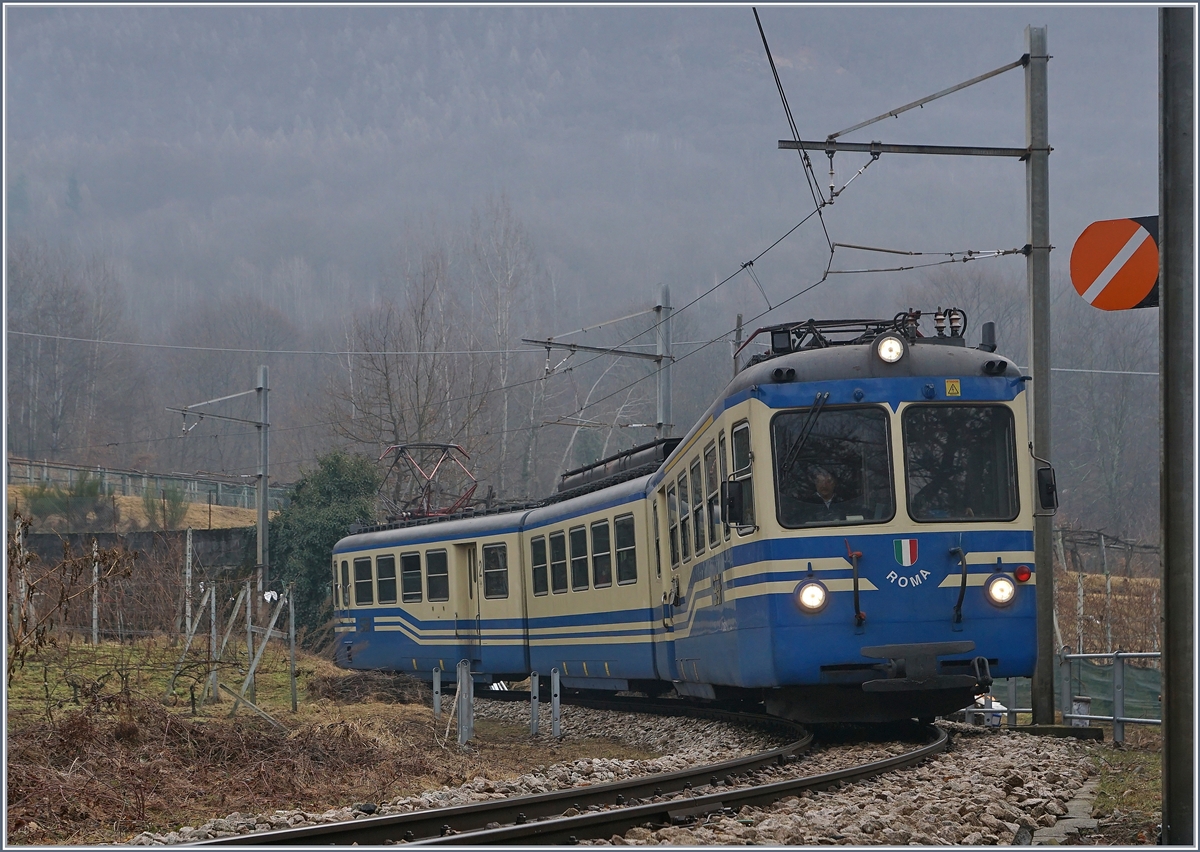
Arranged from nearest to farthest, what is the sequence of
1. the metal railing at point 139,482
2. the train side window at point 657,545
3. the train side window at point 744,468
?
the train side window at point 744,468 < the train side window at point 657,545 < the metal railing at point 139,482

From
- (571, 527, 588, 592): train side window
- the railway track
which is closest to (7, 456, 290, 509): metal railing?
(571, 527, 588, 592): train side window

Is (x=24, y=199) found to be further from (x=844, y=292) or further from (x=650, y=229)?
(x=844, y=292)

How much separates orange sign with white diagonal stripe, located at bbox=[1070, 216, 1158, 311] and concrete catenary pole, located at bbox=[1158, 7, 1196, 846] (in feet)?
4.45

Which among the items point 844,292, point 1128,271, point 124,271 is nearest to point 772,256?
point 844,292

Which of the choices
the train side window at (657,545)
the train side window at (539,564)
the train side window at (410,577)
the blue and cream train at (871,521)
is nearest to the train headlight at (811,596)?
the blue and cream train at (871,521)

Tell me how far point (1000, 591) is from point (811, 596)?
1476 millimetres

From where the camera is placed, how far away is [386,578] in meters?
22.7

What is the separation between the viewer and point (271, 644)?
29344mm

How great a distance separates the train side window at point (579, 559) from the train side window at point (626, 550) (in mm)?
1149

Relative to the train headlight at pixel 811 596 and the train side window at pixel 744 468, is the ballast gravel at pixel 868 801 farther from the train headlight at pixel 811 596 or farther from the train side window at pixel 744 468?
the train side window at pixel 744 468

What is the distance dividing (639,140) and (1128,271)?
15199 cm

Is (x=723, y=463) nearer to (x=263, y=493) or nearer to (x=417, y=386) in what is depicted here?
(x=263, y=493)

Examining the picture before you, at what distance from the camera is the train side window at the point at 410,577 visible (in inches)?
852

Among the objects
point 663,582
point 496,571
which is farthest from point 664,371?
point 663,582
